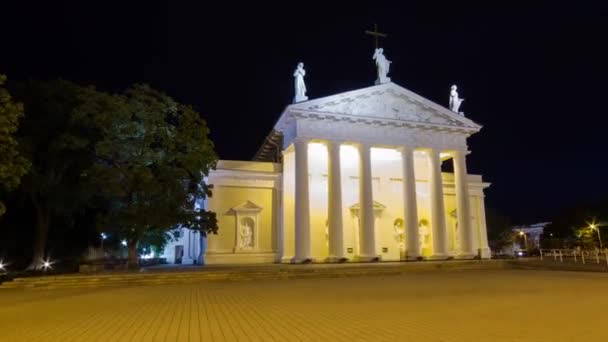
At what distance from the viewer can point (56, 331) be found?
816 centimetres

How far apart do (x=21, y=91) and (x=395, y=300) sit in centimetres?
2436

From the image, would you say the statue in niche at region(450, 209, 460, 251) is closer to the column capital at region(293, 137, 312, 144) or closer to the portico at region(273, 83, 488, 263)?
the portico at region(273, 83, 488, 263)

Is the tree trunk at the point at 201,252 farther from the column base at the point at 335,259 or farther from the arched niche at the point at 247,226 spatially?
the column base at the point at 335,259

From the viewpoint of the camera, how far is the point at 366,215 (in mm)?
29344

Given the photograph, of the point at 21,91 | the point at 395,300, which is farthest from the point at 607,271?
the point at 21,91

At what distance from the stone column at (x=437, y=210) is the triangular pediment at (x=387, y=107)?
2.87 metres

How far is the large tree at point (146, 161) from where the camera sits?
22750 mm

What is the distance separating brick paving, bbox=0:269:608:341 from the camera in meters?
7.19

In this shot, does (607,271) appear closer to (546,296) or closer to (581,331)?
(546,296)

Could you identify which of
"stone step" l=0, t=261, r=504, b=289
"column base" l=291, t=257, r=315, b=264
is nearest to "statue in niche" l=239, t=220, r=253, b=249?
"column base" l=291, t=257, r=315, b=264

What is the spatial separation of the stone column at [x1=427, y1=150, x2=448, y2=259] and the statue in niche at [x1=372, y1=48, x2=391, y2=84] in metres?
6.39

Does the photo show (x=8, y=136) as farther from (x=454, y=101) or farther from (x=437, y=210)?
(x=454, y=101)

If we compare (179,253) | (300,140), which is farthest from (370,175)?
(179,253)

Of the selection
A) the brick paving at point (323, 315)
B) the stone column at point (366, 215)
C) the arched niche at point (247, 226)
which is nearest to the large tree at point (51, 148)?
the arched niche at point (247, 226)
